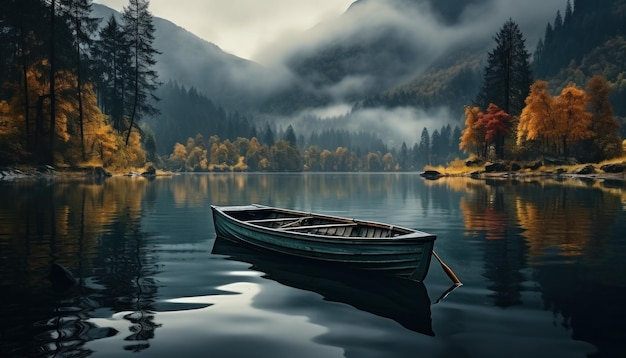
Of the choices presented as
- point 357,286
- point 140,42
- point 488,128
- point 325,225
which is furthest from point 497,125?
point 357,286

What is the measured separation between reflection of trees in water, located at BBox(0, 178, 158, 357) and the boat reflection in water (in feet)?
11.9

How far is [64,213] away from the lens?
26.0 m

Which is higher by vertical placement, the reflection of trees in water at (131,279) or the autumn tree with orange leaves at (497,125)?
the autumn tree with orange leaves at (497,125)

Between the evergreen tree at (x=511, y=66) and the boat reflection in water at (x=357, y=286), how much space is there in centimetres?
7872

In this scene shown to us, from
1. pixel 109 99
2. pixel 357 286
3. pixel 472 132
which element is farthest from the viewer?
pixel 472 132

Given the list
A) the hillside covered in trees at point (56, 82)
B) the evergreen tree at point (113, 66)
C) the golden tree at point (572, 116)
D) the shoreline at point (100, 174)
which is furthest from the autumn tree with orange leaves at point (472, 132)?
the evergreen tree at point (113, 66)

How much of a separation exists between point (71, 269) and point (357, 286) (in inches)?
333

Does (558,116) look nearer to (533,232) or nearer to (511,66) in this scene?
(511,66)

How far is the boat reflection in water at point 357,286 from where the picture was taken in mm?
9703

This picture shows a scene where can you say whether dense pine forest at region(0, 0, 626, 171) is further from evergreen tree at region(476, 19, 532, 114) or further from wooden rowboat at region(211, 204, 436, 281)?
wooden rowboat at region(211, 204, 436, 281)

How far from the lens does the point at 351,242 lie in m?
12.9

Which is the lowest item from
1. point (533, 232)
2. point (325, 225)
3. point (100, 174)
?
point (533, 232)

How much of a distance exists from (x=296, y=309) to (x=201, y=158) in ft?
605

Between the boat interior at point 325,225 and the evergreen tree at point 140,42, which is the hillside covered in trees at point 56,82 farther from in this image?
the boat interior at point 325,225
